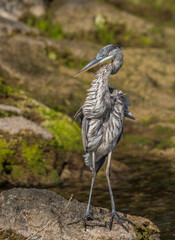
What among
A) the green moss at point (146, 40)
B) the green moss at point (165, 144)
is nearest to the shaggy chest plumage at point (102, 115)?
the green moss at point (165, 144)

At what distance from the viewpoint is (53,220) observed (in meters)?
5.20

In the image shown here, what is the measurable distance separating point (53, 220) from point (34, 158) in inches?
144

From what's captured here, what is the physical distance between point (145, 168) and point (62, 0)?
1305 cm

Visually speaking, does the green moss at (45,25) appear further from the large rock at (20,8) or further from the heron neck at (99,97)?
the heron neck at (99,97)

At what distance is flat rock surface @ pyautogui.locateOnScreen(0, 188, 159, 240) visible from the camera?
16.7 feet

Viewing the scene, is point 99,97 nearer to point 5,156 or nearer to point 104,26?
point 5,156

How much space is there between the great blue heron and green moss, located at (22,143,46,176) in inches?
105

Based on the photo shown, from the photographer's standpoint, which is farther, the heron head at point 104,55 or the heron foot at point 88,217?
the heron head at point 104,55

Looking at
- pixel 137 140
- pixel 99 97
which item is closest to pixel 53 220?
pixel 99 97

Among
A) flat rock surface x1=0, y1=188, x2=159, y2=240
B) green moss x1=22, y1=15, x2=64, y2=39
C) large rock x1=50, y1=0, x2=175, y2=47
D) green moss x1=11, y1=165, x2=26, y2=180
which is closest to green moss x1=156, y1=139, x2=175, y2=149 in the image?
green moss x1=11, y1=165, x2=26, y2=180

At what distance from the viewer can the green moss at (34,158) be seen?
8.63m

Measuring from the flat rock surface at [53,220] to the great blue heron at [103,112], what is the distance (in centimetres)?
48

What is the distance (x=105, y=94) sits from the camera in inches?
230

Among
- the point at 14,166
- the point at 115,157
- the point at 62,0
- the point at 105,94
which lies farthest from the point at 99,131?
the point at 62,0
